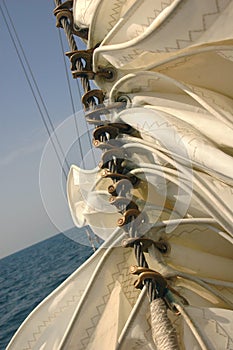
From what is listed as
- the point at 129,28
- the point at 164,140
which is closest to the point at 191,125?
the point at 164,140

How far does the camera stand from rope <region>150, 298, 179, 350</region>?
55.3 inches

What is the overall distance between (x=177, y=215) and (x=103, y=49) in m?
0.70

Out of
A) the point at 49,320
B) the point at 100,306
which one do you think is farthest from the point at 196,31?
the point at 49,320

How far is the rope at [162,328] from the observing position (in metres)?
1.40

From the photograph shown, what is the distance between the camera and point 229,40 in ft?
4.67

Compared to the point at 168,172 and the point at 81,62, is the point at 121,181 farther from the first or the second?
the point at 81,62

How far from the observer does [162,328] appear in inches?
56.4

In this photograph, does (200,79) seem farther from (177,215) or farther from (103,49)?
(177,215)

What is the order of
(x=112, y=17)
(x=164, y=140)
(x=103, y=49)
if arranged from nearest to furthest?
(x=164, y=140) → (x=103, y=49) → (x=112, y=17)

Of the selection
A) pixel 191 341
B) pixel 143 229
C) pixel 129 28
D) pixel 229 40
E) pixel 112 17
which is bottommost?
pixel 191 341

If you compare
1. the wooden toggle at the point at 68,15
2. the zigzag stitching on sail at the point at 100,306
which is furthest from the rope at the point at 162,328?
the wooden toggle at the point at 68,15

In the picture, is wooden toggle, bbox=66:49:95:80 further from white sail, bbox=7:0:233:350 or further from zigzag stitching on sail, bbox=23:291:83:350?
zigzag stitching on sail, bbox=23:291:83:350

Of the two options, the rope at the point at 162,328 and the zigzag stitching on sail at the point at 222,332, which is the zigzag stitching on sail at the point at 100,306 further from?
the zigzag stitching on sail at the point at 222,332

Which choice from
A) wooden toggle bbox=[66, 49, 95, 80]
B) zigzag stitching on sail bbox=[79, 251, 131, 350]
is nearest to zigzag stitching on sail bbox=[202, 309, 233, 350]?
zigzag stitching on sail bbox=[79, 251, 131, 350]
